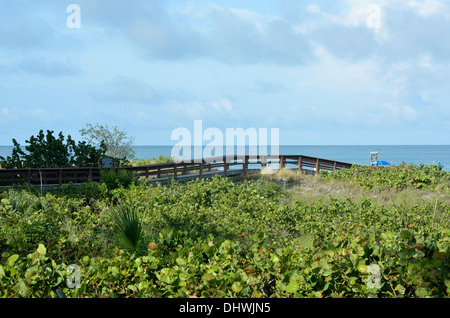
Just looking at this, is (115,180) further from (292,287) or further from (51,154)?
(292,287)

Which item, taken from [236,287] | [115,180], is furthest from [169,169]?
[236,287]

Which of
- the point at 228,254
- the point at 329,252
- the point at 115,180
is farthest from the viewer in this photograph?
the point at 115,180

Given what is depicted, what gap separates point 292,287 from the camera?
368 cm

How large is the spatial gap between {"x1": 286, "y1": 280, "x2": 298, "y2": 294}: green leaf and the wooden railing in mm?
10353

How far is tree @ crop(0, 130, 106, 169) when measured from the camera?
1786 cm

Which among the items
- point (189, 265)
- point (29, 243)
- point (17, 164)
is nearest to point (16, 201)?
point (29, 243)

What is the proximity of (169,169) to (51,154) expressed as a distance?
5.59 meters

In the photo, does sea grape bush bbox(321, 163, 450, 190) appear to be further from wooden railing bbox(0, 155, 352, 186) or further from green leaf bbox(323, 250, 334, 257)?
green leaf bbox(323, 250, 334, 257)

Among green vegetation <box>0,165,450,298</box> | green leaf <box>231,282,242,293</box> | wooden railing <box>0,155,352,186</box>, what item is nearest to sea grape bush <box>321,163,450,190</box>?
wooden railing <box>0,155,352,186</box>

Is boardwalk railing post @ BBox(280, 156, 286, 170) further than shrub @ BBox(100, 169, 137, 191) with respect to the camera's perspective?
Yes

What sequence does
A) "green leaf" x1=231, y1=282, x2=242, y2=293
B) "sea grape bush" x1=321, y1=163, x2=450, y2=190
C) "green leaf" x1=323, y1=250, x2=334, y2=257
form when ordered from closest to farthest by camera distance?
"green leaf" x1=231, y1=282, x2=242, y2=293, "green leaf" x1=323, y1=250, x2=334, y2=257, "sea grape bush" x1=321, y1=163, x2=450, y2=190

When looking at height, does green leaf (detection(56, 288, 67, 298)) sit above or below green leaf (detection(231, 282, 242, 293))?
below

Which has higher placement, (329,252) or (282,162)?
(329,252)
